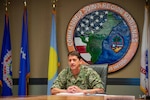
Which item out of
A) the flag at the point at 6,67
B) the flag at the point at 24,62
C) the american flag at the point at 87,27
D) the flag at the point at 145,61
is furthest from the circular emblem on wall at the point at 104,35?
the flag at the point at 6,67

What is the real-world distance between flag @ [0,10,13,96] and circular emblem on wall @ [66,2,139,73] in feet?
3.44

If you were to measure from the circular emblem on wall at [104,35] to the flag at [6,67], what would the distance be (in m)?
1.05

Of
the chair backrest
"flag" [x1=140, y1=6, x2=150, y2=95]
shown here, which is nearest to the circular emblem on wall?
"flag" [x1=140, y1=6, x2=150, y2=95]

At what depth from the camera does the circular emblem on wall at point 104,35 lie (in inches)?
176

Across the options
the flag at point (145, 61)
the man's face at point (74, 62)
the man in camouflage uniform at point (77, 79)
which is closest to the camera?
the man in camouflage uniform at point (77, 79)

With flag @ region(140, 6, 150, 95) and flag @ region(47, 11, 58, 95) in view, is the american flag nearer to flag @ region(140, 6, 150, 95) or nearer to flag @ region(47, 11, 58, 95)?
flag @ region(47, 11, 58, 95)

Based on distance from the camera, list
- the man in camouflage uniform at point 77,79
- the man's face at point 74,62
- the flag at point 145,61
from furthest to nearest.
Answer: the flag at point 145,61 → the man's face at point 74,62 → the man in camouflage uniform at point 77,79

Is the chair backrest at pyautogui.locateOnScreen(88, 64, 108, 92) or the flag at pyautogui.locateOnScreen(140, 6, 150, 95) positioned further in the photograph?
the flag at pyautogui.locateOnScreen(140, 6, 150, 95)

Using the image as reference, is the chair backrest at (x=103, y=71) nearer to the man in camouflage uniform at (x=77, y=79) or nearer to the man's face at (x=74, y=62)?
the man in camouflage uniform at (x=77, y=79)

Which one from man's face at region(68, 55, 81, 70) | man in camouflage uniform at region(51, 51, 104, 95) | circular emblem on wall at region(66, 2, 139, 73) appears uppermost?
circular emblem on wall at region(66, 2, 139, 73)

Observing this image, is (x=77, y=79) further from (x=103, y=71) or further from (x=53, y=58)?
(x=53, y=58)

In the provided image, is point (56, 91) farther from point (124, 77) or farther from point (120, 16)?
point (120, 16)

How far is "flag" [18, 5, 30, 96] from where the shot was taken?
14.9 feet

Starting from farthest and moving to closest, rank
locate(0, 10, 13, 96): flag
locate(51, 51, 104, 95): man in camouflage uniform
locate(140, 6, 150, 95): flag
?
locate(0, 10, 13, 96): flag → locate(140, 6, 150, 95): flag → locate(51, 51, 104, 95): man in camouflage uniform
